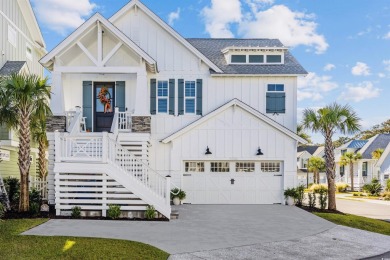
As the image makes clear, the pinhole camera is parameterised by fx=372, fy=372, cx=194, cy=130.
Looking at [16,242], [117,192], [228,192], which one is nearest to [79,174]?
[117,192]

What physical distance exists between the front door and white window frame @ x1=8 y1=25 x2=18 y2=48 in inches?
284

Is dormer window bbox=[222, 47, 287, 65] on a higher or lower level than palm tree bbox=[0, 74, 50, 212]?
higher

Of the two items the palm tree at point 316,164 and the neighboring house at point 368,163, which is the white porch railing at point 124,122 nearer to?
the neighboring house at point 368,163

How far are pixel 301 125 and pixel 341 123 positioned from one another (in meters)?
1.87

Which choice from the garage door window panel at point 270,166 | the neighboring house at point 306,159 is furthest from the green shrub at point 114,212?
the neighboring house at point 306,159

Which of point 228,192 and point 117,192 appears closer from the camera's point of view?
point 117,192

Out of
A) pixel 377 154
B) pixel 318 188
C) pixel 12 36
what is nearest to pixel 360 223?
pixel 318 188

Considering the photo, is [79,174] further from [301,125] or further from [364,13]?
[364,13]

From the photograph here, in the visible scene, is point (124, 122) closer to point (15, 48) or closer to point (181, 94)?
point (181, 94)

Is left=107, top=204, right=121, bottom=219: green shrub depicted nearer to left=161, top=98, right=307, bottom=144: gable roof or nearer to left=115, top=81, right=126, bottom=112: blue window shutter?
A: left=161, top=98, right=307, bottom=144: gable roof

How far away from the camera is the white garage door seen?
702 inches

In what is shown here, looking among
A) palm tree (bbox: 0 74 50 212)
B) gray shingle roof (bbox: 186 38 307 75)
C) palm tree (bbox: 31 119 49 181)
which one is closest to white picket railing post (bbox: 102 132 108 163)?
palm tree (bbox: 0 74 50 212)

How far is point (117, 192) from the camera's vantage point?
Result: 43.1ft

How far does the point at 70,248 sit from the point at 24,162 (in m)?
6.05
